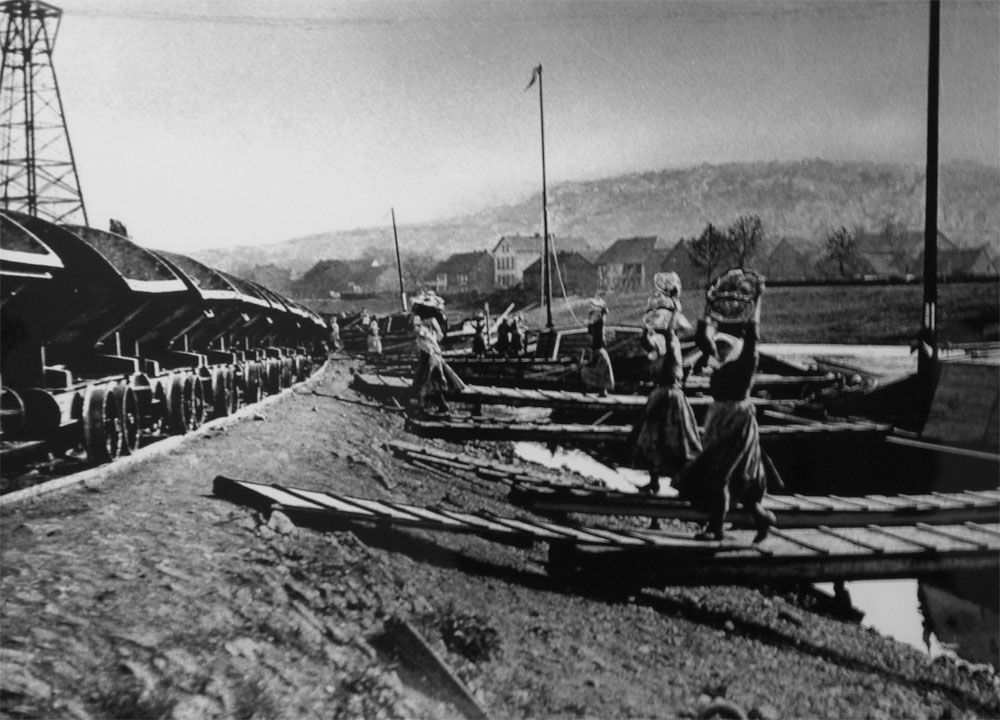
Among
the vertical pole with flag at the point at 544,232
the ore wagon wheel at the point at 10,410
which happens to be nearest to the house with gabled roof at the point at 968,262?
the vertical pole with flag at the point at 544,232

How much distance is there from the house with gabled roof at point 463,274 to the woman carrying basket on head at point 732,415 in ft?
3.66

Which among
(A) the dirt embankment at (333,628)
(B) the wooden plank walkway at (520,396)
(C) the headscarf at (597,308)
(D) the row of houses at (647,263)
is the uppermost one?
(D) the row of houses at (647,263)

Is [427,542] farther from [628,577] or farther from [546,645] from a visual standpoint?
[628,577]

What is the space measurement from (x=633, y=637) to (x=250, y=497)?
1.69 metres

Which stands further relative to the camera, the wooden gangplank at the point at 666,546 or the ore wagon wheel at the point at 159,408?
the ore wagon wheel at the point at 159,408

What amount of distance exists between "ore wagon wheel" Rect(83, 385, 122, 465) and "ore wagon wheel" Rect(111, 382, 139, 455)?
0.08ft

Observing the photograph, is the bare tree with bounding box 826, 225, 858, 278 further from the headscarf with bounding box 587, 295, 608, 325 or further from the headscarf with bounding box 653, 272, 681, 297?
the headscarf with bounding box 587, 295, 608, 325

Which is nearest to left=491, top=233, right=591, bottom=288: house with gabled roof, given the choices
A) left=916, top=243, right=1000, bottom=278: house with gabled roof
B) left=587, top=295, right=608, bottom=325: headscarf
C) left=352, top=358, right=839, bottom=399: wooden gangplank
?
left=587, top=295, right=608, bottom=325: headscarf

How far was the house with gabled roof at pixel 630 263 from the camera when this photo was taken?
9.89 feet

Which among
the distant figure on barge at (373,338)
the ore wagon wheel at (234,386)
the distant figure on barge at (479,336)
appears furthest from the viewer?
the ore wagon wheel at (234,386)

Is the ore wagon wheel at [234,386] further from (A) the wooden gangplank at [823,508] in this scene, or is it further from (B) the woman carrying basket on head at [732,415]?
(B) the woman carrying basket on head at [732,415]

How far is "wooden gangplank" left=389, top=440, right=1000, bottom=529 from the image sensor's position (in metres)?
2.78

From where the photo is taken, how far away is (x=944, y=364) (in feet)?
9.59

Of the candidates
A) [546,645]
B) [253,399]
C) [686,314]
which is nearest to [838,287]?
[686,314]
